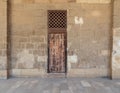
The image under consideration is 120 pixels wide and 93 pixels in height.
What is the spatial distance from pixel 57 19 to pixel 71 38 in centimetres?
80

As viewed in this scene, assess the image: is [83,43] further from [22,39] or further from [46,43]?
[22,39]

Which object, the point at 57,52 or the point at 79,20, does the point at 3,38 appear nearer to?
the point at 57,52

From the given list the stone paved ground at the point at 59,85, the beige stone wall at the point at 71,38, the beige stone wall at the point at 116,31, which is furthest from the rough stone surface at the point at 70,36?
the stone paved ground at the point at 59,85

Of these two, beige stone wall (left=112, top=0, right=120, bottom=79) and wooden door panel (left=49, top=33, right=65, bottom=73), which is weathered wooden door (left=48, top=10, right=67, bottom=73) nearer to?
wooden door panel (left=49, top=33, right=65, bottom=73)

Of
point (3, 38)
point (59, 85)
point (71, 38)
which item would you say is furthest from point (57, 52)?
point (3, 38)

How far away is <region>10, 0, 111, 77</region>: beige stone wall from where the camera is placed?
8.59 metres

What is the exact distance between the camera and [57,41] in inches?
344

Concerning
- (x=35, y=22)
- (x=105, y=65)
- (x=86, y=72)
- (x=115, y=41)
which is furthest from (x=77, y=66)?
(x=35, y=22)

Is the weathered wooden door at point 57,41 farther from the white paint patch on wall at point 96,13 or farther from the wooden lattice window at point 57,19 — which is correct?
the white paint patch on wall at point 96,13

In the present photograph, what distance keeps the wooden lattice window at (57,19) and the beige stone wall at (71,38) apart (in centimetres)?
Result: 15

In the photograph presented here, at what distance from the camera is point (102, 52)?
8.66 meters

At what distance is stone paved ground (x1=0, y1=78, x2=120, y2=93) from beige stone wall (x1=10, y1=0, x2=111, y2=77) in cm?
46

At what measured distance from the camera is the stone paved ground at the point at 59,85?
261 inches

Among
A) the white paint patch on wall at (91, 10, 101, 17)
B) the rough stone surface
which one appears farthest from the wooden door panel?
the white paint patch on wall at (91, 10, 101, 17)
